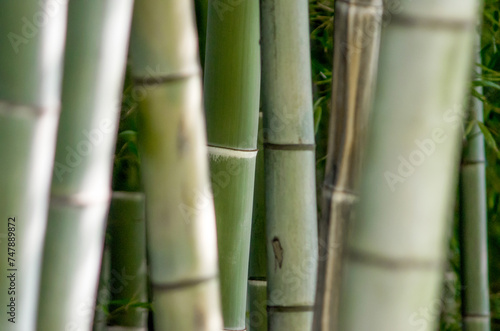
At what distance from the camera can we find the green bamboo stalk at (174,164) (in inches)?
15.5

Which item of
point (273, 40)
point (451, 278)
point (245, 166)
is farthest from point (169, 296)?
point (451, 278)

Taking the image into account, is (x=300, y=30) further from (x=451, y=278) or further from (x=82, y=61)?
(x=451, y=278)

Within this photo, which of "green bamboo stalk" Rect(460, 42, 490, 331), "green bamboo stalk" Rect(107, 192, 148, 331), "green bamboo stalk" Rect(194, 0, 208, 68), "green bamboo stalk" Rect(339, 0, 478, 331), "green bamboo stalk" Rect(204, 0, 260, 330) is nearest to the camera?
"green bamboo stalk" Rect(339, 0, 478, 331)

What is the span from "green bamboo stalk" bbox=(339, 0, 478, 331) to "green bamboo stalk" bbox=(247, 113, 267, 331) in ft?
1.62

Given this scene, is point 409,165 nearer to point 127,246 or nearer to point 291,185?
point 291,185

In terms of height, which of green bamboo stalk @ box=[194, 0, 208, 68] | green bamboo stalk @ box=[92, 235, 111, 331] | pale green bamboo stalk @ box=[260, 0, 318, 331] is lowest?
green bamboo stalk @ box=[92, 235, 111, 331]

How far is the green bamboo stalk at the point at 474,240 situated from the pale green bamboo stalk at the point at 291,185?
19.3 inches

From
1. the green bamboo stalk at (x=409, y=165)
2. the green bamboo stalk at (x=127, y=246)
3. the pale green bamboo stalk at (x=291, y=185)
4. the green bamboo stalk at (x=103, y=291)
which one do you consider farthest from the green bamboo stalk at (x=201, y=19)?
the green bamboo stalk at (x=409, y=165)

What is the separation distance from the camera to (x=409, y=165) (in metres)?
0.31

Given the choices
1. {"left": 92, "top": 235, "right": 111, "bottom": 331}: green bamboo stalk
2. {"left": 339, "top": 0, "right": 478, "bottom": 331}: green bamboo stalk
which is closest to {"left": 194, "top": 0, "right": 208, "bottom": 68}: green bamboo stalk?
{"left": 92, "top": 235, "right": 111, "bottom": 331}: green bamboo stalk

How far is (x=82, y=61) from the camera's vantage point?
1.22 feet

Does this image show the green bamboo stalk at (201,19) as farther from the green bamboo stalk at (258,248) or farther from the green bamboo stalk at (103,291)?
the green bamboo stalk at (103,291)

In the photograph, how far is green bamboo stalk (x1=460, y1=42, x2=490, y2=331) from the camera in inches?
42.0

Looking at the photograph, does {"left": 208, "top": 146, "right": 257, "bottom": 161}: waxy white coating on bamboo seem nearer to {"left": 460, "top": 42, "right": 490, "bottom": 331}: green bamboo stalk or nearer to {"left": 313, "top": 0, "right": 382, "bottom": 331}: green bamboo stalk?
{"left": 313, "top": 0, "right": 382, "bottom": 331}: green bamboo stalk
